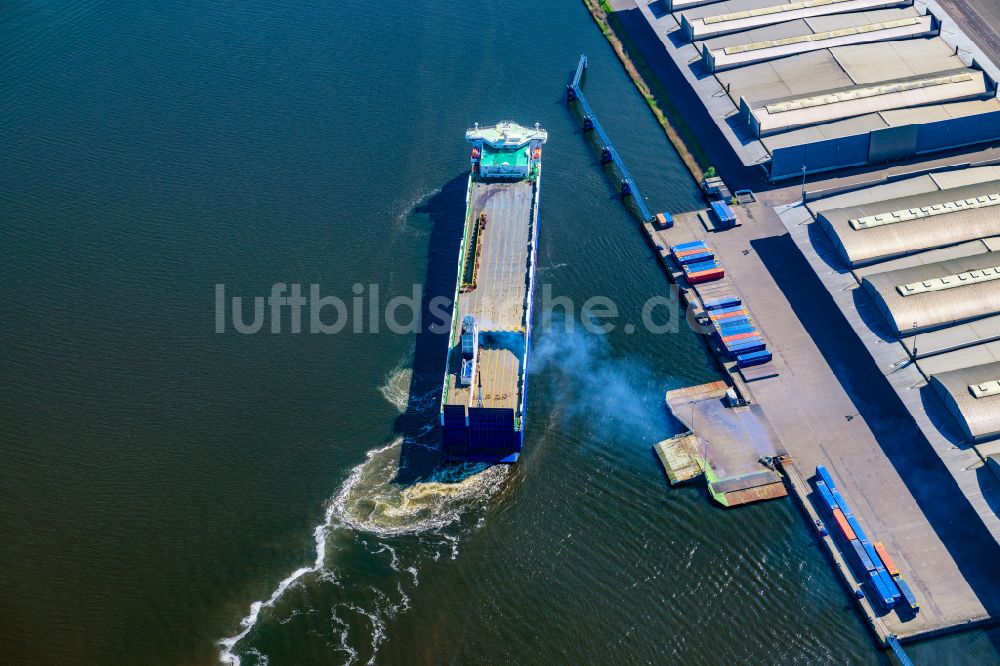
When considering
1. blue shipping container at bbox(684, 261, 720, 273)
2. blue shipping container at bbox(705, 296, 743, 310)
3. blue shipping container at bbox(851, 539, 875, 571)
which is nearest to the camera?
blue shipping container at bbox(851, 539, 875, 571)

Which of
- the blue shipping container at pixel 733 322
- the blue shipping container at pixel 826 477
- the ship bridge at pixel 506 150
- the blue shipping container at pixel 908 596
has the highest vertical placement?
the ship bridge at pixel 506 150

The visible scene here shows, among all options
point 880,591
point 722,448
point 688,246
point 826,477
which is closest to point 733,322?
point 688,246

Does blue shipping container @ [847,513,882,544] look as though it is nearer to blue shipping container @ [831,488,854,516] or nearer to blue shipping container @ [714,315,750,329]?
blue shipping container @ [831,488,854,516]

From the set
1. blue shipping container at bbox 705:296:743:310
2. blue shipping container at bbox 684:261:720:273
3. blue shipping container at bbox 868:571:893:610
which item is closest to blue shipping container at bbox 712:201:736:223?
blue shipping container at bbox 684:261:720:273

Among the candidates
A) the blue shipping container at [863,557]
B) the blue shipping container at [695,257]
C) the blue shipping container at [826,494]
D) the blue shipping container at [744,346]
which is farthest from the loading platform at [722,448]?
the blue shipping container at [695,257]

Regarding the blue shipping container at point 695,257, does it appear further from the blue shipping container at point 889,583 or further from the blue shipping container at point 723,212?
the blue shipping container at point 889,583

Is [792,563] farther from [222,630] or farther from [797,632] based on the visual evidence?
[222,630]

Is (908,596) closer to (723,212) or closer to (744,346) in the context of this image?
(744,346)
